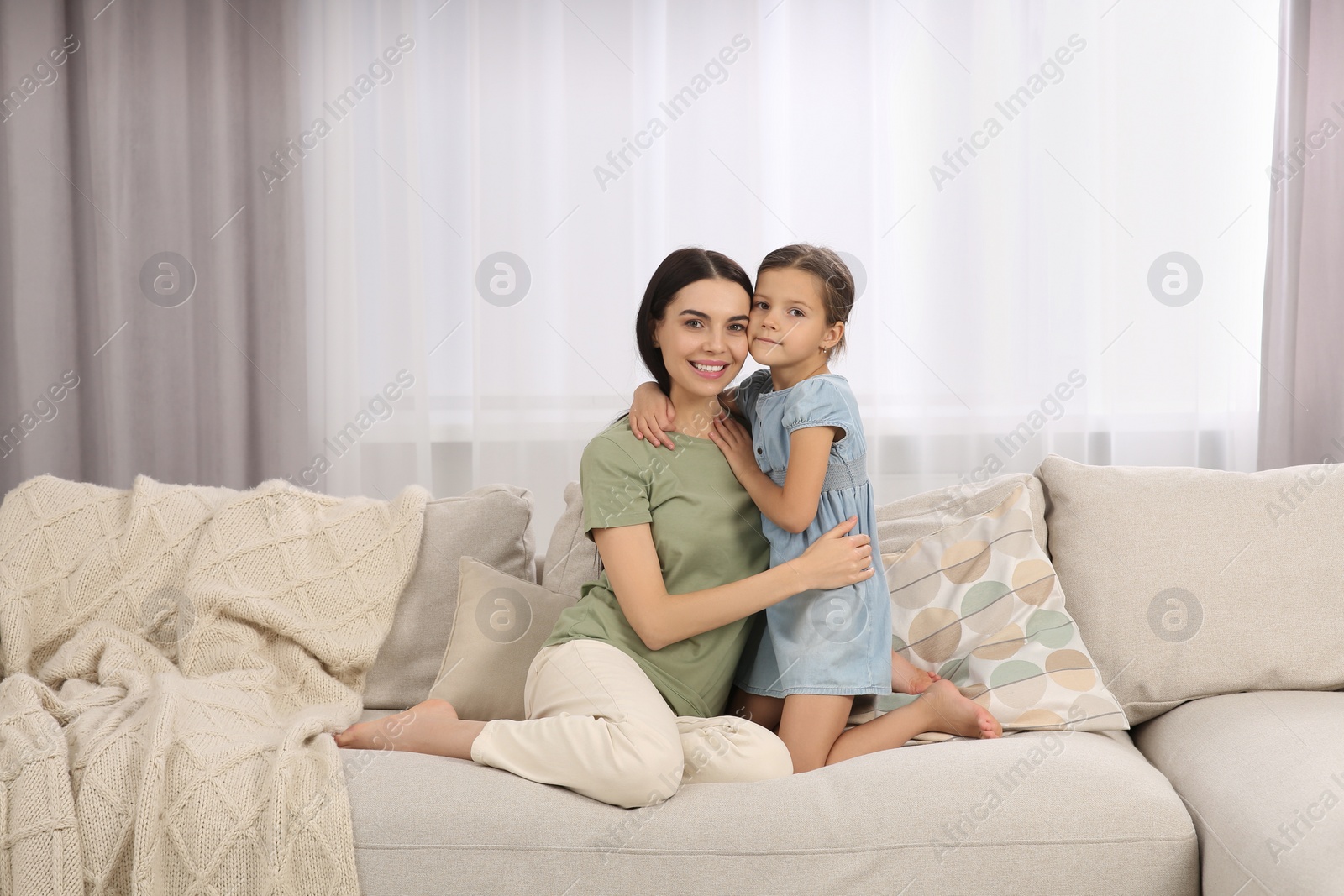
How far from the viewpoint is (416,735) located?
143 cm

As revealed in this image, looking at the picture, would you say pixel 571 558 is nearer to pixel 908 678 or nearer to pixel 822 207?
pixel 908 678

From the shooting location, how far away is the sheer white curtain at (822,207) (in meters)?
2.94

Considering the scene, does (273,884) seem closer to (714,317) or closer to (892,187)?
(714,317)

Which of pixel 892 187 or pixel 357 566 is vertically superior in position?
pixel 892 187

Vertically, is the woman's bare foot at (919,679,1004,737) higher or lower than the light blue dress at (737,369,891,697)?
lower

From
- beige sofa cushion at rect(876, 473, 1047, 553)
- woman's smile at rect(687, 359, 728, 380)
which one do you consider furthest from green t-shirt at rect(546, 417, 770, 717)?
beige sofa cushion at rect(876, 473, 1047, 553)

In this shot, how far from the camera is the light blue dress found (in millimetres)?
1468

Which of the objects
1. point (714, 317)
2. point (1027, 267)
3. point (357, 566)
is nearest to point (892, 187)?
point (1027, 267)

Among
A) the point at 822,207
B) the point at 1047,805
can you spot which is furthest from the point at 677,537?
the point at 822,207

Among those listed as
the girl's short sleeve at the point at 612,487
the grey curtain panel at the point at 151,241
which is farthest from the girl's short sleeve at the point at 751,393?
the grey curtain panel at the point at 151,241

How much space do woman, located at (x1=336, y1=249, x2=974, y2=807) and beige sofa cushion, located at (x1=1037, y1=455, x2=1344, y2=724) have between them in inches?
14.6

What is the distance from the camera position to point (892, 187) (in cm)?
299

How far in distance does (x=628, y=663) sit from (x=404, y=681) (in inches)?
20.5

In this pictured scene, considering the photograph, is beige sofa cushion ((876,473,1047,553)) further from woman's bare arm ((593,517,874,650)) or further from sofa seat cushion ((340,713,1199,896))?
sofa seat cushion ((340,713,1199,896))
